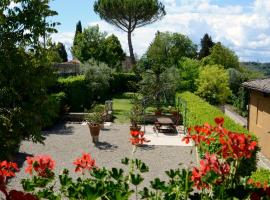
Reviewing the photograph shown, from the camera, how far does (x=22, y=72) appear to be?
4.61 metres

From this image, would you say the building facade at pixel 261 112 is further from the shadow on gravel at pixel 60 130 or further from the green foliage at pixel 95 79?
the green foliage at pixel 95 79

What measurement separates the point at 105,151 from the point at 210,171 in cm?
1317

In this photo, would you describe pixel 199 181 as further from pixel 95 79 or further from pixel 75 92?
pixel 95 79

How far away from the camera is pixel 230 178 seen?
2.68 meters

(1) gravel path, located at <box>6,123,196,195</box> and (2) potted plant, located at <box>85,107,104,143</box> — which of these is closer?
(1) gravel path, located at <box>6,123,196,195</box>

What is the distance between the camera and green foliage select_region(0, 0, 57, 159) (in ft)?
14.9

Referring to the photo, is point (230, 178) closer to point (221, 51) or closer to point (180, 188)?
point (180, 188)

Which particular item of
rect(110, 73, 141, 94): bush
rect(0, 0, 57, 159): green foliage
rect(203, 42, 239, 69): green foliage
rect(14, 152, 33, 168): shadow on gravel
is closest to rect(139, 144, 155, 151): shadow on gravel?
rect(14, 152, 33, 168): shadow on gravel

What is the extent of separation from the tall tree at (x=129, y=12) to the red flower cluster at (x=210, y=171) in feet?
155

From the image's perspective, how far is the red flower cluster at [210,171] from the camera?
2676mm

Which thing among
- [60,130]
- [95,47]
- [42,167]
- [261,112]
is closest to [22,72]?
[42,167]

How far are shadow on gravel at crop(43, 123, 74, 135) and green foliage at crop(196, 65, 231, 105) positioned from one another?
11094 mm

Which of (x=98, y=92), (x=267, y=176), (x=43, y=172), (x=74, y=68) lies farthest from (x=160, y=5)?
(x=43, y=172)

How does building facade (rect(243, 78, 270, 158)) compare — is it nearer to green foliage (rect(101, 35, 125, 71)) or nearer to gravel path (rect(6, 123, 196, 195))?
gravel path (rect(6, 123, 196, 195))
